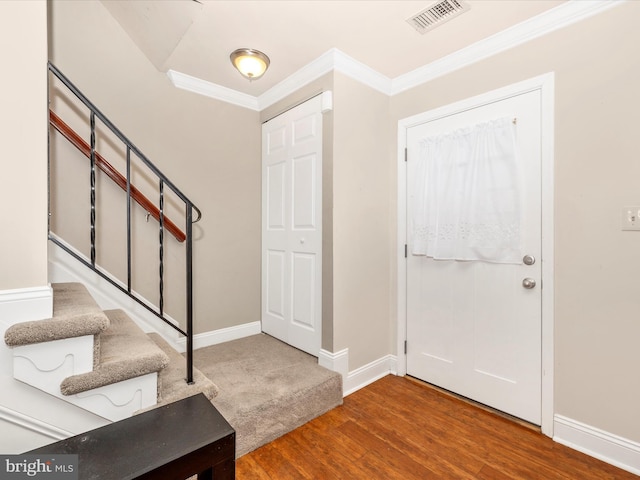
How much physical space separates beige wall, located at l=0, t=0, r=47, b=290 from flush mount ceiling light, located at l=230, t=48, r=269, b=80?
1089 millimetres

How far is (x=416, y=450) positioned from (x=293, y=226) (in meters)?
1.74

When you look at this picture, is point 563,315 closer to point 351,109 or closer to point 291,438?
point 291,438

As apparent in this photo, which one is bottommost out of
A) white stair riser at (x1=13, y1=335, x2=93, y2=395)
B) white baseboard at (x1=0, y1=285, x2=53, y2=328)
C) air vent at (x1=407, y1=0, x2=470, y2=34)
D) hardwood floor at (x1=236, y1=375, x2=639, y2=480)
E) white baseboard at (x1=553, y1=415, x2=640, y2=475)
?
hardwood floor at (x1=236, y1=375, x2=639, y2=480)

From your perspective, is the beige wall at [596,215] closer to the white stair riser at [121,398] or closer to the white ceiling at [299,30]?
the white ceiling at [299,30]

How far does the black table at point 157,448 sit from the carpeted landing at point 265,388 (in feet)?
2.13

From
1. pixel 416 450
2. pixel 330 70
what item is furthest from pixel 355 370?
pixel 330 70

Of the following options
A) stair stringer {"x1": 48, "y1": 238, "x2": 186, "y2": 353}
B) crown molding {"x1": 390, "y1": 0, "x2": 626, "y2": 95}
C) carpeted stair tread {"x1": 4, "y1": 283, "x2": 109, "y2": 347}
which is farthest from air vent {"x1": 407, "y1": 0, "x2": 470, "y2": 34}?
stair stringer {"x1": 48, "y1": 238, "x2": 186, "y2": 353}

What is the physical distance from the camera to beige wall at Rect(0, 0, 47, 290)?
1.13m

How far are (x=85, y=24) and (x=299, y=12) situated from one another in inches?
58.9

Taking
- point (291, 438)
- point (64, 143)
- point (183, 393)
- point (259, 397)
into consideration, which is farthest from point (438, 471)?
point (64, 143)

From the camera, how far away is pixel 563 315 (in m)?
1.79

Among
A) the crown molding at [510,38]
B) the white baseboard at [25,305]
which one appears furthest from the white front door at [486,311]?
the white baseboard at [25,305]

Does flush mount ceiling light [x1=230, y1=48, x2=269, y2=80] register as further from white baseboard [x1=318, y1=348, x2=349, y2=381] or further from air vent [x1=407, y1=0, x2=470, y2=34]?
white baseboard [x1=318, y1=348, x2=349, y2=381]

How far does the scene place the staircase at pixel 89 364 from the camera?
112cm
